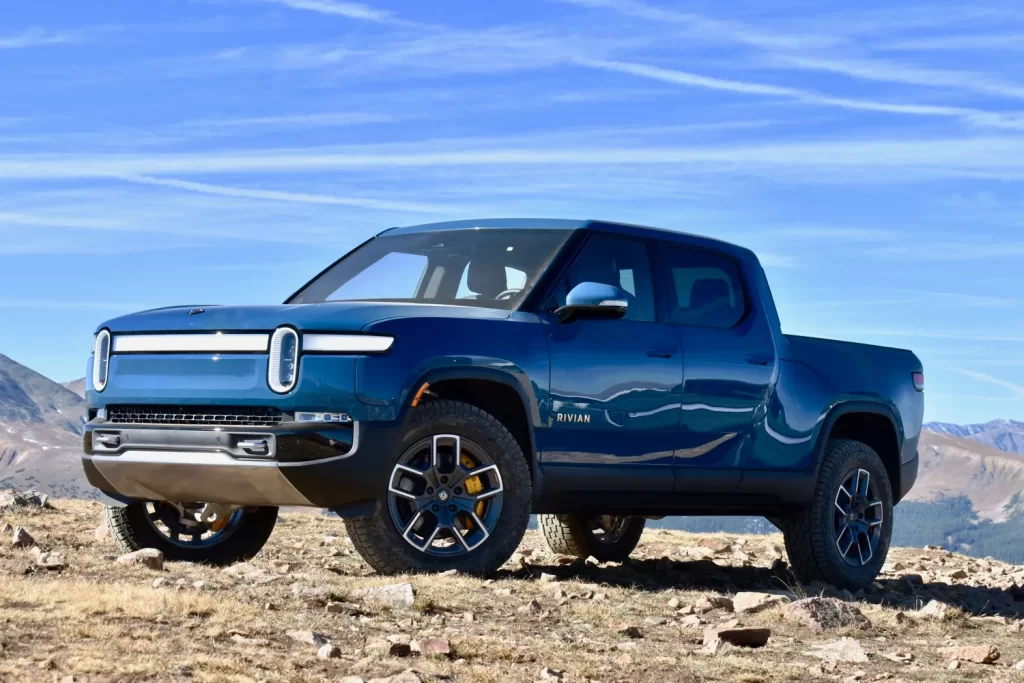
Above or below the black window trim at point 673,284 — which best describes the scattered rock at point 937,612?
below

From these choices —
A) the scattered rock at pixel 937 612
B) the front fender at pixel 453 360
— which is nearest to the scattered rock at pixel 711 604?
the scattered rock at pixel 937 612

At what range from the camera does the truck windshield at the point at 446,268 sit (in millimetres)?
8141

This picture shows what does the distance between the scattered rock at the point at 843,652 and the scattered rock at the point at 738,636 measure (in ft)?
0.74

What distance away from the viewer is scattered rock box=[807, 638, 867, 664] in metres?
6.21

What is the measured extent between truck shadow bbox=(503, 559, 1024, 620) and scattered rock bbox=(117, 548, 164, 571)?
6.49 feet

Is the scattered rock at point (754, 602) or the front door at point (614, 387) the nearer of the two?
the scattered rock at point (754, 602)

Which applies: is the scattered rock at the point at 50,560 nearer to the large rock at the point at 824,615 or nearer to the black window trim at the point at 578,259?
the black window trim at the point at 578,259

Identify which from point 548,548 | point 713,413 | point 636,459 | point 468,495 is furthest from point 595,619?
point 548,548

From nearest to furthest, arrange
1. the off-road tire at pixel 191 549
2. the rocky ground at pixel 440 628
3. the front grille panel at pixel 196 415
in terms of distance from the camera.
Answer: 1. the rocky ground at pixel 440 628
2. the front grille panel at pixel 196 415
3. the off-road tire at pixel 191 549

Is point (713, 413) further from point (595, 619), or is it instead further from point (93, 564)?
point (93, 564)

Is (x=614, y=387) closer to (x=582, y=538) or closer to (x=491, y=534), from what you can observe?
(x=491, y=534)

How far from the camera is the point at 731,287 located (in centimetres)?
930

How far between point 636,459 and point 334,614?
2.54 meters

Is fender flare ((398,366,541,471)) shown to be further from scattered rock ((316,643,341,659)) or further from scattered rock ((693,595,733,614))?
scattered rock ((316,643,341,659))
